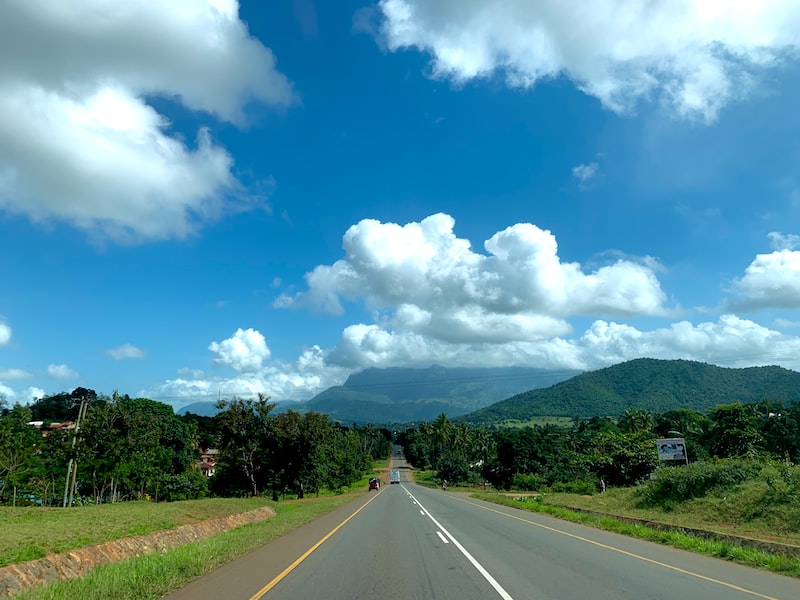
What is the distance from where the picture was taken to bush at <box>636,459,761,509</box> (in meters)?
25.2

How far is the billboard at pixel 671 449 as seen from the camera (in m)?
44.6

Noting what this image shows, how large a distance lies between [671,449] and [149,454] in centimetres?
4508

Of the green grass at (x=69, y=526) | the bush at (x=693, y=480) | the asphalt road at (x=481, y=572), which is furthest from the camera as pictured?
the bush at (x=693, y=480)

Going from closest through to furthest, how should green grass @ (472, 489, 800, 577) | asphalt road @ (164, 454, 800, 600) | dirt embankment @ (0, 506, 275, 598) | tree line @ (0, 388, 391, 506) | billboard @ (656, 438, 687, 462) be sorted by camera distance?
1. asphalt road @ (164, 454, 800, 600)
2. dirt embankment @ (0, 506, 275, 598)
3. green grass @ (472, 489, 800, 577)
4. tree line @ (0, 388, 391, 506)
5. billboard @ (656, 438, 687, 462)

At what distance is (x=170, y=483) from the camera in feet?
187

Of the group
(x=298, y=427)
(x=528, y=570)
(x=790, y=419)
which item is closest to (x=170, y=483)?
(x=298, y=427)

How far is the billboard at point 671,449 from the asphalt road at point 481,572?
31.9m

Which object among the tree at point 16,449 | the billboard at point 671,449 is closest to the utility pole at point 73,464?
the tree at point 16,449

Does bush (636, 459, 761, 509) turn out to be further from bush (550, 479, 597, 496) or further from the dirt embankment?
bush (550, 479, 597, 496)

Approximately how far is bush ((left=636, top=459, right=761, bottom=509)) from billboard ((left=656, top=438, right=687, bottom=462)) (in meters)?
16.6

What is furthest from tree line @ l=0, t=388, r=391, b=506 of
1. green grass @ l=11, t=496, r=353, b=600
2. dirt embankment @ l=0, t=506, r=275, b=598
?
green grass @ l=11, t=496, r=353, b=600

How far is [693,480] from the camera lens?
26.8 meters

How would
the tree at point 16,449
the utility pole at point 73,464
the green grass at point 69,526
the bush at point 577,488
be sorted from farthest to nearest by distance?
the bush at point 577,488, the utility pole at point 73,464, the tree at point 16,449, the green grass at point 69,526

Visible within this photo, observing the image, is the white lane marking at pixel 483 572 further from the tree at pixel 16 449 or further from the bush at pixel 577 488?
the bush at pixel 577 488
